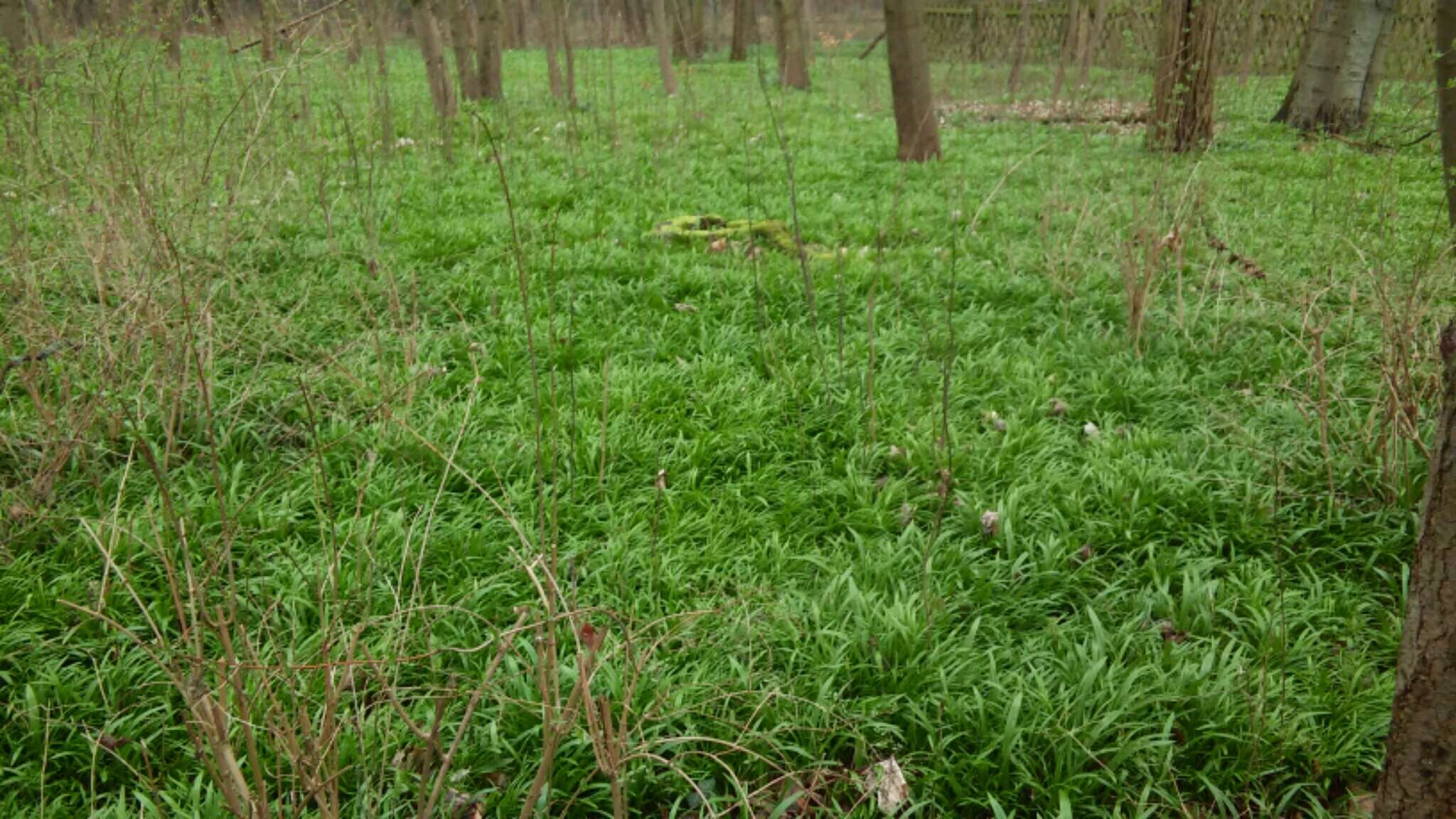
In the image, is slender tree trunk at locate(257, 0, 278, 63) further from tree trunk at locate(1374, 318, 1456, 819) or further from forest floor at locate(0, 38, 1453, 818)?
tree trunk at locate(1374, 318, 1456, 819)

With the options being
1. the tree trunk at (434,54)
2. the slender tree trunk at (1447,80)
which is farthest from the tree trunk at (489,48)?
the slender tree trunk at (1447,80)

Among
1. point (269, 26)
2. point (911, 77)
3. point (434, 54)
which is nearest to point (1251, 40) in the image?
point (911, 77)

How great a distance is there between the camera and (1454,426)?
1.30m

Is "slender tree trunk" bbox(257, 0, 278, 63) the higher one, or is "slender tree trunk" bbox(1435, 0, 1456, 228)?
"slender tree trunk" bbox(257, 0, 278, 63)

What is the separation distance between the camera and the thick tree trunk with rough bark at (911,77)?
7484mm

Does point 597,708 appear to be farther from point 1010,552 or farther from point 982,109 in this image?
point 982,109

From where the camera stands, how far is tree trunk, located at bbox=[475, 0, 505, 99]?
10289 mm

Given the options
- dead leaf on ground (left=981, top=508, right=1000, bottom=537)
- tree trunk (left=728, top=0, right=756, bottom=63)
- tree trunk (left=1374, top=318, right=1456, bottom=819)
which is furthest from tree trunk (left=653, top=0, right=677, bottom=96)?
tree trunk (left=1374, top=318, right=1456, bottom=819)

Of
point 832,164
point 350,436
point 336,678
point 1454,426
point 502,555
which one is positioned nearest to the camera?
point 1454,426

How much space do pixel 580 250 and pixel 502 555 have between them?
2793 millimetres

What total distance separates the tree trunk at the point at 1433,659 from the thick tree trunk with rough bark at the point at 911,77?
20.8 ft

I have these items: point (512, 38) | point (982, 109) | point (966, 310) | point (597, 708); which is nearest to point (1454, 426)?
point (597, 708)

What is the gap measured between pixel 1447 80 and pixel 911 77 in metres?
5.05

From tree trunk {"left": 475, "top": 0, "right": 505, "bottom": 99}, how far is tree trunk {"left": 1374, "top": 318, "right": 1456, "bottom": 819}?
10.4 metres
